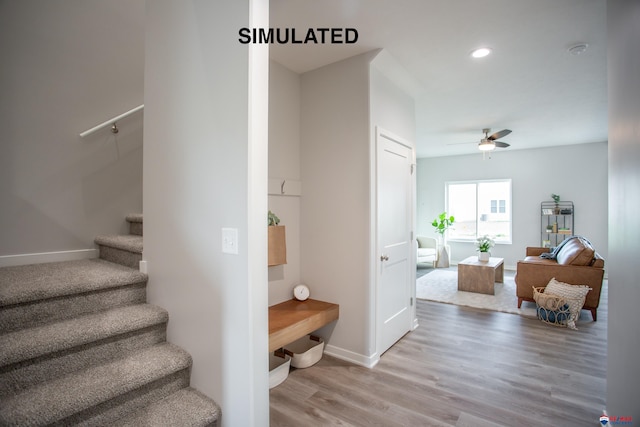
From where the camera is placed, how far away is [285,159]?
2994 mm

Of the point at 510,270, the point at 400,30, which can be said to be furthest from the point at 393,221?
the point at 510,270

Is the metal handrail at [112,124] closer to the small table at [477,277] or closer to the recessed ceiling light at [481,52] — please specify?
the recessed ceiling light at [481,52]

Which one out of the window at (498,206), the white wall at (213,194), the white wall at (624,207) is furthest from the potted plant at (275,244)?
the window at (498,206)

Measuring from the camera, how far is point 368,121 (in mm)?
2730

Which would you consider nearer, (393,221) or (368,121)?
(368,121)

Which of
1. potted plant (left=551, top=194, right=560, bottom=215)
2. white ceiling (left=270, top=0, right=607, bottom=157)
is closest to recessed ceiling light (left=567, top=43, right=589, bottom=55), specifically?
white ceiling (left=270, top=0, right=607, bottom=157)

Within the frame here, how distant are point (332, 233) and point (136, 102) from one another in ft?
7.66

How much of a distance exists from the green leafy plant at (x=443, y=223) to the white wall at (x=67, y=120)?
6.85m

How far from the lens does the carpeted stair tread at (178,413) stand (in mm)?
1449

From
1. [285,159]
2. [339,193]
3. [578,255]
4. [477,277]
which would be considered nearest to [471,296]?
[477,277]

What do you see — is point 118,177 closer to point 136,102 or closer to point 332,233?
point 136,102

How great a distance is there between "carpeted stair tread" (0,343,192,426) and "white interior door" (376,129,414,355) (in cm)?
181

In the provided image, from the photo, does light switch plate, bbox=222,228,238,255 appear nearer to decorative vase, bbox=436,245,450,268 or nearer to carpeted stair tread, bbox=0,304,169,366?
carpeted stair tread, bbox=0,304,169,366

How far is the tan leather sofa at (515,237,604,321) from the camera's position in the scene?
382 cm
